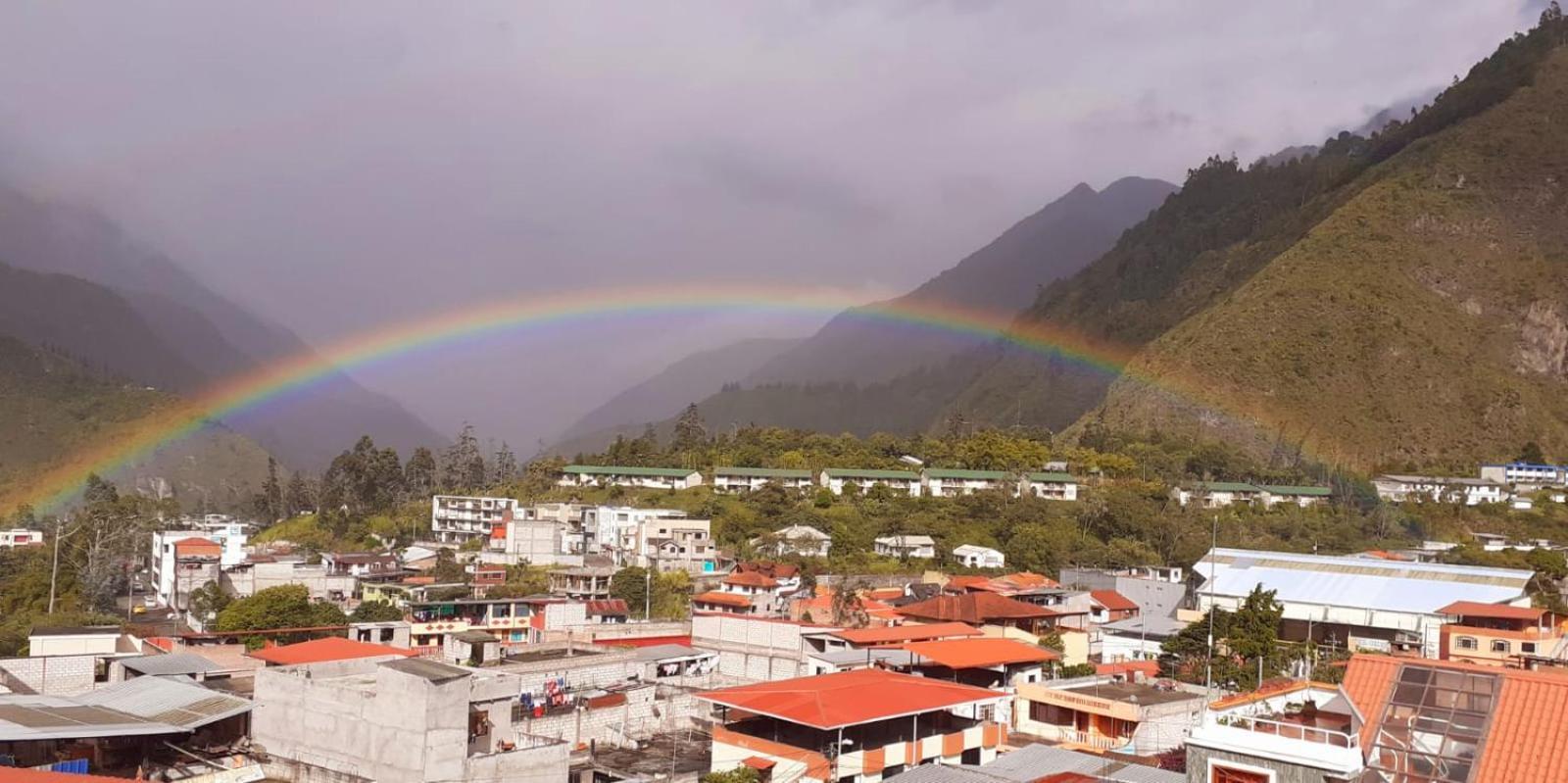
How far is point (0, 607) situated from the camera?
33.9 m

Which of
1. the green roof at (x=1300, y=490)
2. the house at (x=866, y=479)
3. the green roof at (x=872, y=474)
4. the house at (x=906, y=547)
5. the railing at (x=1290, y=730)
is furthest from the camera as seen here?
the green roof at (x=1300, y=490)

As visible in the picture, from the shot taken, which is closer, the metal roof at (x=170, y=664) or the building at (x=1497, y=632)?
the metal roof at (x=170, y=664)

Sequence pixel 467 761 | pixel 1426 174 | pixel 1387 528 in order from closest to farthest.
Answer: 1. pixel 467 761
2. pixel 1387 528
3. pixel 1426 174

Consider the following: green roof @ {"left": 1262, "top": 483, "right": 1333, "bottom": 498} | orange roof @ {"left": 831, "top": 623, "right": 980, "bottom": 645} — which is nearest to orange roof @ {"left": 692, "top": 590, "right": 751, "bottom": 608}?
orange roof @ {"left": 831, "top": 623, "right": 980, "bottom": 645}

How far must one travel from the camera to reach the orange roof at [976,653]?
1948 cm

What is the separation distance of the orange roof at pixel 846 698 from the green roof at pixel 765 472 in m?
37.5

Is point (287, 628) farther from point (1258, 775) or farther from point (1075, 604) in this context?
point (1258, 775)

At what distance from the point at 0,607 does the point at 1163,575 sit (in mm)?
37534

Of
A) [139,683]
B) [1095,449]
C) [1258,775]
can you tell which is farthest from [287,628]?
[1095,449]

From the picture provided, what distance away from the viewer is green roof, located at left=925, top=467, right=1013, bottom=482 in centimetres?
5484

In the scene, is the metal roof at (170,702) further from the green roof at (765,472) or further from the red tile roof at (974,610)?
the green roof at (765,472)

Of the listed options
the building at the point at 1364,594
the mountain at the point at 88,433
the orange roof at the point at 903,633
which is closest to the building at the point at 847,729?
the orange roof at the point at 903,633

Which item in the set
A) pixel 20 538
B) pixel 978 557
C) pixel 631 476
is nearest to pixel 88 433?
pixel 20 538

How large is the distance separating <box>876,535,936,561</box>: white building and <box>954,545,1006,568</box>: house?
1.02 m
